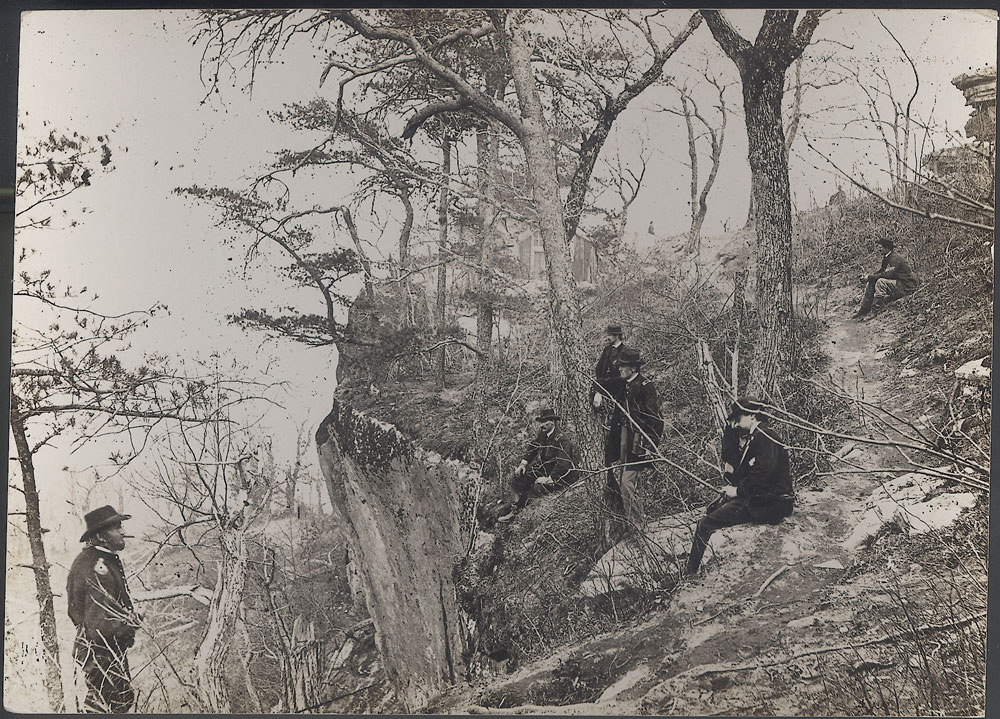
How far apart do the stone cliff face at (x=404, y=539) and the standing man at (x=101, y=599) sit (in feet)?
2.76

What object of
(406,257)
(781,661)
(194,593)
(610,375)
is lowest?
(781,661)

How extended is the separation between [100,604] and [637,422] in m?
2.12

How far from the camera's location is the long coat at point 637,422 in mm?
3227

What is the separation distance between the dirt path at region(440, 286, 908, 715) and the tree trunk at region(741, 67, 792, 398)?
526 millimetres

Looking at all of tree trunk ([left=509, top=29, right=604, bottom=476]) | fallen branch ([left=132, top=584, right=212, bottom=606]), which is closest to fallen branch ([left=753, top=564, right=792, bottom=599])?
tree trunk ([left=509, top=29, right=604, bottom=476])

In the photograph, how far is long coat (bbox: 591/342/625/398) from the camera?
127 inches

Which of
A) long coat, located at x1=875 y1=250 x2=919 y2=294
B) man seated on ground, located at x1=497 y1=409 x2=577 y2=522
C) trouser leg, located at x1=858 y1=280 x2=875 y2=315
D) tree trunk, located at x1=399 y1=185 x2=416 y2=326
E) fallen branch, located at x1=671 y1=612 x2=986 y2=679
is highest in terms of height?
tree trunk, located at x1=399 y1=185 x2=416 y2=326

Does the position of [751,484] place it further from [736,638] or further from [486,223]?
[486,223]

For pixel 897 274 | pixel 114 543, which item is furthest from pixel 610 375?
pixel 114 543

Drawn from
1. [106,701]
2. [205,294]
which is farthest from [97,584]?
[205,294]

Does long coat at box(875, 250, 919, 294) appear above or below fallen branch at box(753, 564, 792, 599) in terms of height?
above

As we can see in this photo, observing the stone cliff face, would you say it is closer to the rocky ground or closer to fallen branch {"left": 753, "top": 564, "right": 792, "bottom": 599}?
the rocky ground

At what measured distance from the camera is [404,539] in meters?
3.24

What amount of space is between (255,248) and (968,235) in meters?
2.71
